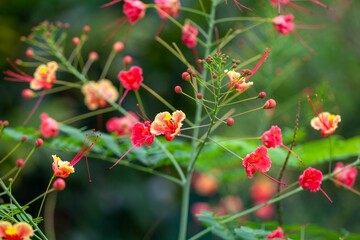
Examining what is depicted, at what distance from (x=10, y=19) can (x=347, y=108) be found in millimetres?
2234

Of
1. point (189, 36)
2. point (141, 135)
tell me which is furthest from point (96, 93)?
point (141, 135)

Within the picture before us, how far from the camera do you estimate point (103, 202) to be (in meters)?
4.53

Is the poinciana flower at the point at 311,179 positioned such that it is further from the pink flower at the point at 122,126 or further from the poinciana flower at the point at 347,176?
the pink flower at the point at 122,126

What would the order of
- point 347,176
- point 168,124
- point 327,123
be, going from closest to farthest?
point 168,124
point 327,123
point 347,176

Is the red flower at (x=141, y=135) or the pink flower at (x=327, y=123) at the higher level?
the pink flower at (x=327, y=123)

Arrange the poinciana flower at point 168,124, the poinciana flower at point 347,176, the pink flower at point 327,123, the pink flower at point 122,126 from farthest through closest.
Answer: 1. the pink flower at point 122,126
2. the poinciana flower at point 347,176
3. the pink flower at point 327,123
4. the poinciana flower at point 168,124

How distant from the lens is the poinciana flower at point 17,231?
121 centimetres

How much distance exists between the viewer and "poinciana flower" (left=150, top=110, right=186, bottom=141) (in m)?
1.31

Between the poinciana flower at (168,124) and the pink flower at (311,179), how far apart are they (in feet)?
0.91

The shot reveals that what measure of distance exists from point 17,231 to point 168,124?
1.05 feet

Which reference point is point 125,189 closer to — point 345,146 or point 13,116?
point 13,116

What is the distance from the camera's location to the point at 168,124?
1.33m

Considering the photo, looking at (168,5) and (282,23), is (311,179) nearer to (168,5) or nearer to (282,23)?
(282,23)

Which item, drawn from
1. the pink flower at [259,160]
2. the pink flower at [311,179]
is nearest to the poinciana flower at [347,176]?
the pink flower at [311,179]
